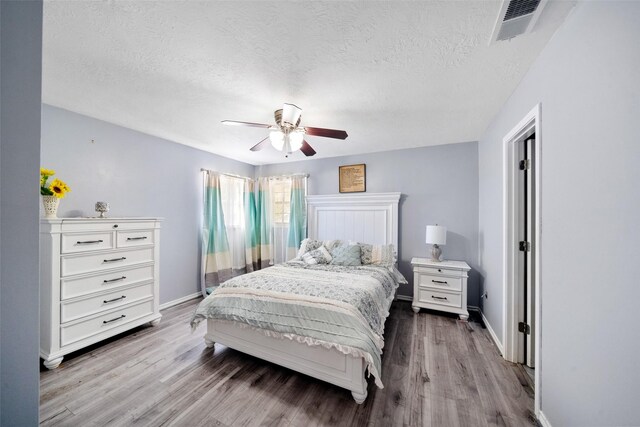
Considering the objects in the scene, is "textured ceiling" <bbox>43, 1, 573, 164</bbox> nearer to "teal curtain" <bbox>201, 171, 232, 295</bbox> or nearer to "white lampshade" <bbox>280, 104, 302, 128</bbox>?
"white lampshade" <bbox>280, 104, 302, 128</bbox>

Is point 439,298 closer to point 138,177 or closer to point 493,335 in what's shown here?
point 493,335

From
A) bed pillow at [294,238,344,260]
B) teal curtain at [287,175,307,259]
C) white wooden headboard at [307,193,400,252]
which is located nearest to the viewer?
bed pillow at [294,238,344,260]

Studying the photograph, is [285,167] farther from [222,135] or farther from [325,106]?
[325,106]

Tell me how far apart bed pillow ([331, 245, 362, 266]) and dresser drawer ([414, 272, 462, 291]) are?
88 cm

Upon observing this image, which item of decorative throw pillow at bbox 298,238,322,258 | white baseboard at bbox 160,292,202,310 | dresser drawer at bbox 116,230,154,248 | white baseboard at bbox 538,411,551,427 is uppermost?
dresser drawer at bbox 116,230,154,248

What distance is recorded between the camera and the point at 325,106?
7.64ft

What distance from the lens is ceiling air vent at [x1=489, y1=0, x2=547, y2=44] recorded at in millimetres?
1153

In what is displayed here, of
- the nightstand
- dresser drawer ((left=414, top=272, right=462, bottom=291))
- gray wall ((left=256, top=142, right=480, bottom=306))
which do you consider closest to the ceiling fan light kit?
gray wall ((left=256, top=142, right=480, bottom=306))

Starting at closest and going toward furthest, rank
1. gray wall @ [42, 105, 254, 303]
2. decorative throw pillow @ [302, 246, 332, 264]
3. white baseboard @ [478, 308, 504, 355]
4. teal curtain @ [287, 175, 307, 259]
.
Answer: white baseboard @ [478, 308, 504, 355], gray wall @ [42, 105, 254, 303], decorative throw pillow @ [302, 246, 332, 264], teal curtain @ [287, 175, 307, 259]

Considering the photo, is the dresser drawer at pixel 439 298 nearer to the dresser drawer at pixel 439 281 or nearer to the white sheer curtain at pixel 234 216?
the dresser drawer at pixel 439 281

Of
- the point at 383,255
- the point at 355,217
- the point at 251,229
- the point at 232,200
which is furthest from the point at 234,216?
the point at 383,255

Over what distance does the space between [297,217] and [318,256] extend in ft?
3.97

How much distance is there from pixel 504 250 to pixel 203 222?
13.2 ft

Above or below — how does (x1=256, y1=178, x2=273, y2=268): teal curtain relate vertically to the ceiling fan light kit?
below
